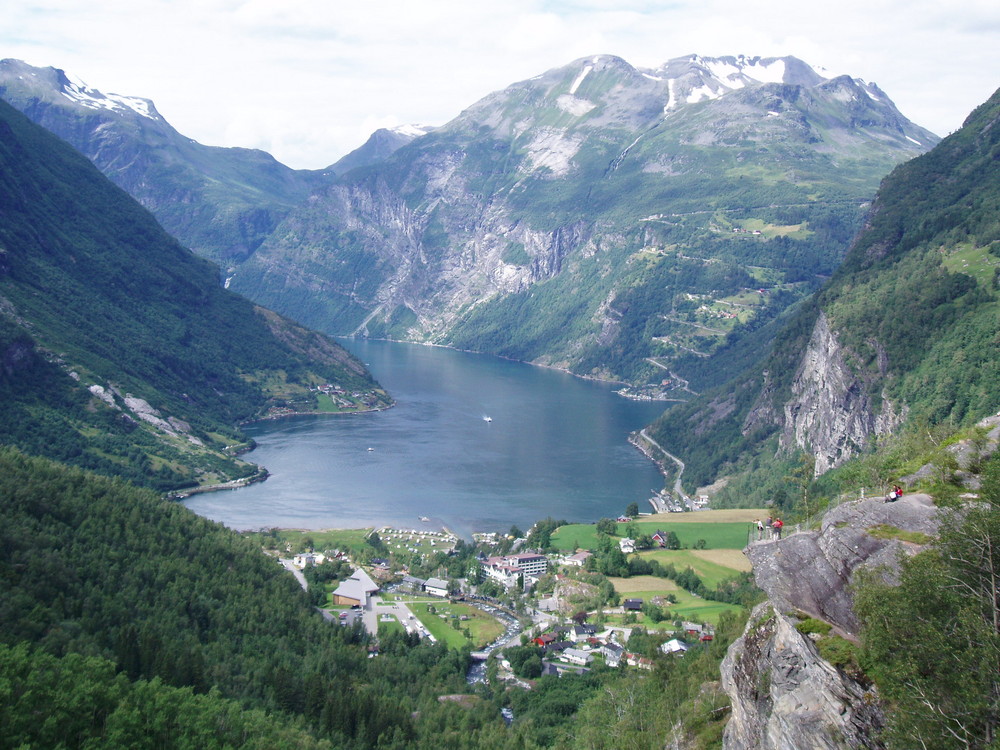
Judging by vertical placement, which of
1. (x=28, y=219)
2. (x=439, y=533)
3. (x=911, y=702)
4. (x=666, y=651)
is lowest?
(x=439, y=533)

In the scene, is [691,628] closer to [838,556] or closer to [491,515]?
[838,556]

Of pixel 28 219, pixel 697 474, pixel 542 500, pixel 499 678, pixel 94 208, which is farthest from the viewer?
pixel 94 208

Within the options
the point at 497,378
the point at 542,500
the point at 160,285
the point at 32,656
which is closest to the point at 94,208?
the point at 160,285

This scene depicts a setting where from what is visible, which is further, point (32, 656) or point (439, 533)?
point (439, 533)

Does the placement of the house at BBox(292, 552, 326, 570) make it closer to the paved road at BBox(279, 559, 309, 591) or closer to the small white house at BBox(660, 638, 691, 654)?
the paved road at BBox(279, 559, 309, 591)

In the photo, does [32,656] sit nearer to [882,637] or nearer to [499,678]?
[499,678]

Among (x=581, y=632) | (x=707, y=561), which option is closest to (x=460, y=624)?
(x=581, y=632)
